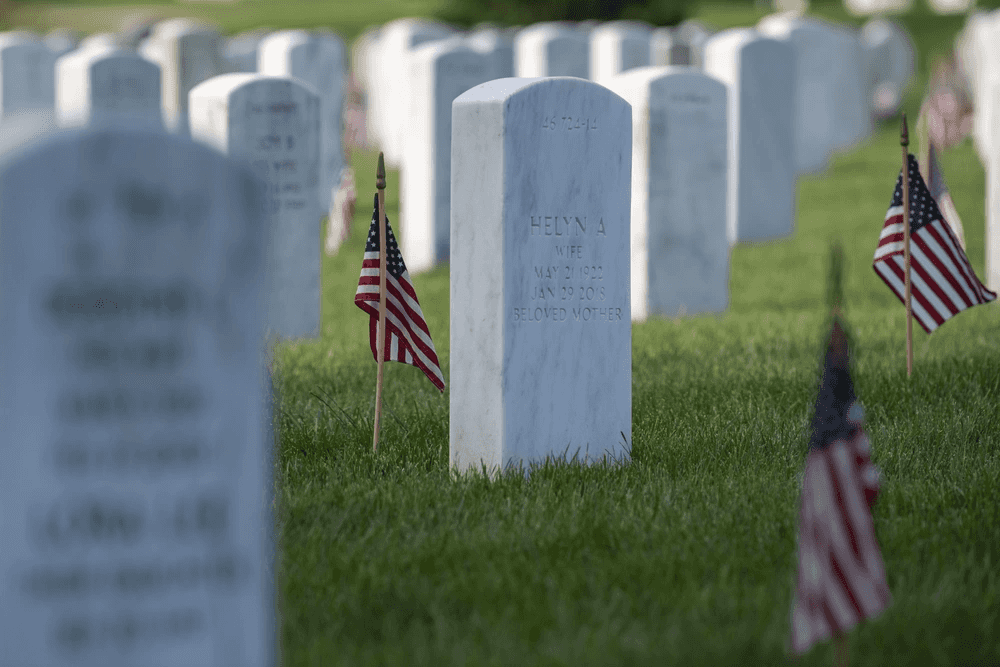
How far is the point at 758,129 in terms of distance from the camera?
558 inches

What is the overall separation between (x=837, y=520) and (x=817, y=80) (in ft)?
64.3

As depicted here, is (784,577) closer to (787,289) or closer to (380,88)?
(787,289)

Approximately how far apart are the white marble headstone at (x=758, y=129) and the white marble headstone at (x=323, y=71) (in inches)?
202

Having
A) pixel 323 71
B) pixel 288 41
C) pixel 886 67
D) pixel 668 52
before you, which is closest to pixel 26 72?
pixel 288 41

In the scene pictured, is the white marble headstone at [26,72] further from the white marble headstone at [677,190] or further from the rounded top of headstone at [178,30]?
the white marble headstone at [677,190]

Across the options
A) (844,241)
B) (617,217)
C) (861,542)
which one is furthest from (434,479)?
(844,241)

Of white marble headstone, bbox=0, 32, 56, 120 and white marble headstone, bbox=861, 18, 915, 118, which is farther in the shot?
white marble headstone, bbox=861, 18, 915, 118

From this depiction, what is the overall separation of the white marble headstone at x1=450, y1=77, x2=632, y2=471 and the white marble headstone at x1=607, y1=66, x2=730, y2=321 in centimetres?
436

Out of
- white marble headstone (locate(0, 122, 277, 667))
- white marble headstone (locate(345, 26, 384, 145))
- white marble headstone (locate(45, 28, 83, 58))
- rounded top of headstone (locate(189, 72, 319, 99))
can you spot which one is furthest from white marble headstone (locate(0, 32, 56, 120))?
white marble headstone (locate(0, 122, 277, 667))

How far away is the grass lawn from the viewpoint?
11.5 feet

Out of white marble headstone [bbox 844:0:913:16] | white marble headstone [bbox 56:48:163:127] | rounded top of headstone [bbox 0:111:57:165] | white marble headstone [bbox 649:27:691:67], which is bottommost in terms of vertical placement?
rounded top of headstone [bbox 0:111:57:165]

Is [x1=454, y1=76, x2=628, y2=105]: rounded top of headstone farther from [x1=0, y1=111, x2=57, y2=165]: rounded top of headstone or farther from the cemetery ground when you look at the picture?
[x1=0, y1=111, x2=57, y2=165]: rounded top of headstone

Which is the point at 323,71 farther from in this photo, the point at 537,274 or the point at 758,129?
the point at 537,274

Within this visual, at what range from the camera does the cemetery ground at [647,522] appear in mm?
3504
